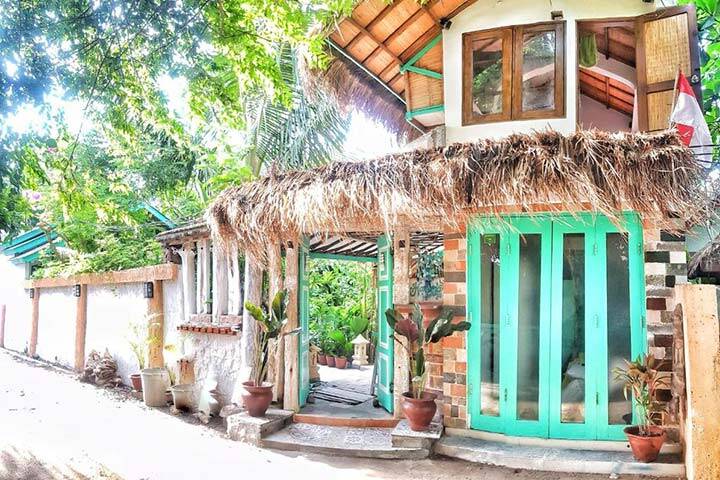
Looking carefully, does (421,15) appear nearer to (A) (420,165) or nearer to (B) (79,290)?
(A) (420,165)

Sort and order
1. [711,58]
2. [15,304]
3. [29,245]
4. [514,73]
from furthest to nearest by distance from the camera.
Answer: [15,304] → [29,245] → [711,58] → [514,73]

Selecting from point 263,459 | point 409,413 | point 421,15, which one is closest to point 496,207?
point 409,413

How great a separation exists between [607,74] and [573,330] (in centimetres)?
355

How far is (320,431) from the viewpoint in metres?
6.17

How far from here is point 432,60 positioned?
739 cm

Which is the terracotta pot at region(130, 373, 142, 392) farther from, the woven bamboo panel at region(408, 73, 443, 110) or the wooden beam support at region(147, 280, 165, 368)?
the woven bamboo panel at region(408, 73, 443, 110)

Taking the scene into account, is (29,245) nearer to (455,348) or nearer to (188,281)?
(188,281)

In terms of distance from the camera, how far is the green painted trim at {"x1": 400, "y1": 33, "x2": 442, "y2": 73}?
23.2 feet

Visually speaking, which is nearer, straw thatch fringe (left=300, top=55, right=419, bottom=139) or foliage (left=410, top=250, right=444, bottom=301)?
straw thatch fringe (left=300, top=55, right=419, bottom=139)

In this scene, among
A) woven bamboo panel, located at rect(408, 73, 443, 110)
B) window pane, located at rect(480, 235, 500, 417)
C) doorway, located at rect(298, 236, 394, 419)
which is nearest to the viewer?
window pane, located at rect(480, 235, 500, 417)

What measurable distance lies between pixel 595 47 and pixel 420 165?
9.56 feet

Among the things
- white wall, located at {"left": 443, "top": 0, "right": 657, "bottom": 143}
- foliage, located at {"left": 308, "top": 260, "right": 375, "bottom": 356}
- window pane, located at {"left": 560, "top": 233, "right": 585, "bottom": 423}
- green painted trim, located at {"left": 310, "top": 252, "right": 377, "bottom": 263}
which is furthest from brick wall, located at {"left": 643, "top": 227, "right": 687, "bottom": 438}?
foliage, located at {"left": 308, "top": 260, "right": 375, "bottom": 356}

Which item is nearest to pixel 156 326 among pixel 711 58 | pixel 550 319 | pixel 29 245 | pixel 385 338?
pixel 385 338

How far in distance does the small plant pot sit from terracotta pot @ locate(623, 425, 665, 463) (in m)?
5.32
